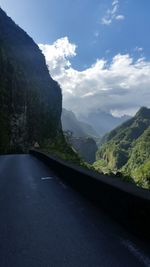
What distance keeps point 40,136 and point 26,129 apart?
42.4ft

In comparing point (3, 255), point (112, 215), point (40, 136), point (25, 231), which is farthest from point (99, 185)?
point (40, 136)

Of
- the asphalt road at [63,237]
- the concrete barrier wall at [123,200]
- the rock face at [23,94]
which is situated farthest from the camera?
the rock face at [23,94]

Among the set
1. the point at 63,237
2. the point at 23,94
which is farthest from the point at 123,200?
the point at 23,94

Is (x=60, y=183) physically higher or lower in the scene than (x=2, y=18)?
lower

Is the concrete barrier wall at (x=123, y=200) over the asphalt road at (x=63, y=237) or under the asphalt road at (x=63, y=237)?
over

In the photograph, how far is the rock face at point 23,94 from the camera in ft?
253

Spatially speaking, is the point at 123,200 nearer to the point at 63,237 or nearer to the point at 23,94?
the point at 63,237

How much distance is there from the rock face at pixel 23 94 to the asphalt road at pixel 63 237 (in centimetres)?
5905

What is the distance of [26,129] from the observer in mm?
86812

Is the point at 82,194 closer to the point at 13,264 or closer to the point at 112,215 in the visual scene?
the point at 112,215

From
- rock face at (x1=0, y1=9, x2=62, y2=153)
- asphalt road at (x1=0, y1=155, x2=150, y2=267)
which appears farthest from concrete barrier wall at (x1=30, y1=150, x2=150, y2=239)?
rock face at (x1=0, y1=9, x2=62, y2=153)

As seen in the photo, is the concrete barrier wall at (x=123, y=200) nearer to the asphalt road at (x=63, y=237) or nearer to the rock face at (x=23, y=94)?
the asphalt road at (x=63, y=237)

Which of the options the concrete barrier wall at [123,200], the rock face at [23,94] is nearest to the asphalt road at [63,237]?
the concrete barrier wall at [123,200]

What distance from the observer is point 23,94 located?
86.6 metres
